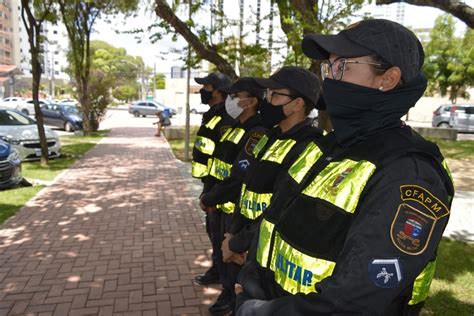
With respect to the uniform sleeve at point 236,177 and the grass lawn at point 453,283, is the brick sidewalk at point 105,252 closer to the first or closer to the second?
the uniform sleeve at point 236,177

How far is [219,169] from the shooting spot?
340 centimetres

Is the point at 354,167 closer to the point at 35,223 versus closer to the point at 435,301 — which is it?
the point at 435,301

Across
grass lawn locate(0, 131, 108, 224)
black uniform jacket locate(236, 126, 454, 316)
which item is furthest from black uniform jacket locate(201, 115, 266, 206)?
grass lawn locate(0, 131, 108, 224)

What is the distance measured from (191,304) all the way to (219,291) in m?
0.37

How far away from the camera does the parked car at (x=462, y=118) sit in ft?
70.4

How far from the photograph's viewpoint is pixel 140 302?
3609 mm

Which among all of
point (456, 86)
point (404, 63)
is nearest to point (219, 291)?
point (404, 63)

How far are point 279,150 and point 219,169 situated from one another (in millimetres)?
1204

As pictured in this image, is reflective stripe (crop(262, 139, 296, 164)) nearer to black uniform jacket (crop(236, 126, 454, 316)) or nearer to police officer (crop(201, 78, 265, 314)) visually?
police officer (crop(201, 78, 265, 314))

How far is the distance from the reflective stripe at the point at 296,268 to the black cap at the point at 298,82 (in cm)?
103

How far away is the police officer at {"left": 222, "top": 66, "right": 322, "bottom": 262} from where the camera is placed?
227cm

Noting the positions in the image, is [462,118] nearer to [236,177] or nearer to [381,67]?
[236,177]

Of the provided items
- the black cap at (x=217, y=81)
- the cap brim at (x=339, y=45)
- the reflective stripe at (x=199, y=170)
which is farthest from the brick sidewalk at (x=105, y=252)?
the cap brim at (x=339, y=45)

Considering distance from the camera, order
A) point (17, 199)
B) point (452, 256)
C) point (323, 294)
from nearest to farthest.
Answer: point (323, 294)
point (452, 256)
point (17, 199)
